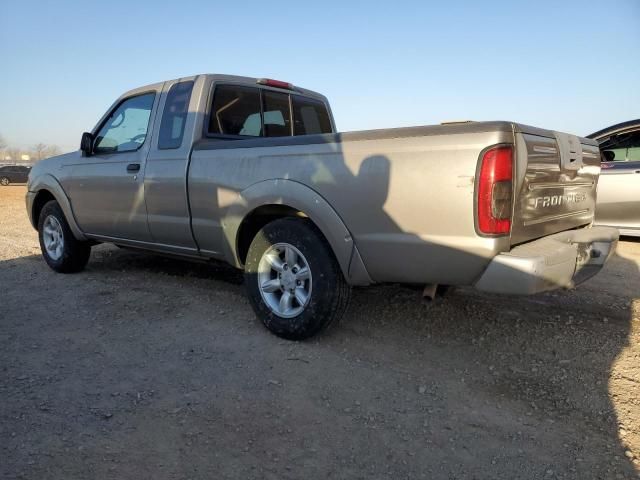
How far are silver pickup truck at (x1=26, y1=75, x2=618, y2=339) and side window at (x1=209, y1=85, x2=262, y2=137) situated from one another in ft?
0.04

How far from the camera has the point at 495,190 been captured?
261 cm

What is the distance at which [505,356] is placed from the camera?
3.30m

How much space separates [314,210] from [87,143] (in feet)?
10.0

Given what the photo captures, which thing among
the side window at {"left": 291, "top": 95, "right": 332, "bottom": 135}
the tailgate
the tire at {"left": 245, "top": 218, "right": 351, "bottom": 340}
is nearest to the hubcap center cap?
the tire at {"left": 245, "top": 218, "right": 351, "bottom": 340}

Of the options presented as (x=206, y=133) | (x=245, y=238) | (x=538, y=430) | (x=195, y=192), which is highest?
(x=206, y=133)

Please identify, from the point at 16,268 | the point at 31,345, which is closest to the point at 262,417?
the point at 31,345

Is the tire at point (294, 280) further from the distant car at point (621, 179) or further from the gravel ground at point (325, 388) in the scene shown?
the distant car at point (621, 179)

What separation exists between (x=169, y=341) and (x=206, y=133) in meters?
1.72

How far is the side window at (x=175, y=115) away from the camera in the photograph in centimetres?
426

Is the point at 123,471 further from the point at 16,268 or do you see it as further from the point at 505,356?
the point at 16,268

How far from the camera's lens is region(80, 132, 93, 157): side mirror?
5.05m

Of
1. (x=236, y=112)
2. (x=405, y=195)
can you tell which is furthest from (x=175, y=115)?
(x=405, y=195)

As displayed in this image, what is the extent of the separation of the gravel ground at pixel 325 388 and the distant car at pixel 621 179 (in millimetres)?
2626

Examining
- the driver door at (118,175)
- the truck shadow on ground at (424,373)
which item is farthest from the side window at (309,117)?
the truck shadow on ground at (424,373)
